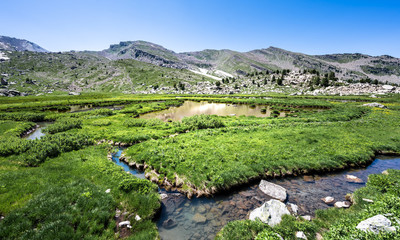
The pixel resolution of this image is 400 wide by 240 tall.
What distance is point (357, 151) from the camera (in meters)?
20.9

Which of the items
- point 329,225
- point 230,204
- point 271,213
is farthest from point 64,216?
point 329,225

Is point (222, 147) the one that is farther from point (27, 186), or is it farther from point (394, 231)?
point (27, 186)

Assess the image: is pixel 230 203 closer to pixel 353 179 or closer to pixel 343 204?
pixel 343 204

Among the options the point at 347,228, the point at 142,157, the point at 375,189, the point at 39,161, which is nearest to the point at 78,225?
the point at 142,157

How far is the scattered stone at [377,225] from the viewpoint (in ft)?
25.1

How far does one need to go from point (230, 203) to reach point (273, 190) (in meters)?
4.53

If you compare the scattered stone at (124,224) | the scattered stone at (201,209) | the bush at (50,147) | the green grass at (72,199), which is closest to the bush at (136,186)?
the green grass at (72,199)

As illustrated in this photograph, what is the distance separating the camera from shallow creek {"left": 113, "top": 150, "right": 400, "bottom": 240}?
1147cm

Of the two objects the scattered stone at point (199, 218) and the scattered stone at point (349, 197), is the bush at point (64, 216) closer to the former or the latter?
the scattered stone at point (199, 218)

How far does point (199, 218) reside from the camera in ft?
40.5

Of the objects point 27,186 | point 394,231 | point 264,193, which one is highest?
point 394,231

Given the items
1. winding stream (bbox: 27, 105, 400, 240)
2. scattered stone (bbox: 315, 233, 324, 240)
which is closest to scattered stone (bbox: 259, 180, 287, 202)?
winding stream (bbox: 27, 105, 400, 240)

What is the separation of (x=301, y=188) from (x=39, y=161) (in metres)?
29.9

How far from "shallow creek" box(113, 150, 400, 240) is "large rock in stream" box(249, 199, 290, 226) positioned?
4.23 ft
